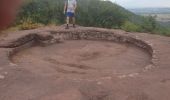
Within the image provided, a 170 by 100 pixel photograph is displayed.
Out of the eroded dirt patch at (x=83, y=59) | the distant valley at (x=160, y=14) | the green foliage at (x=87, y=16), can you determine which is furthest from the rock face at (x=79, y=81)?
the distant valley at (x=160, y=14)

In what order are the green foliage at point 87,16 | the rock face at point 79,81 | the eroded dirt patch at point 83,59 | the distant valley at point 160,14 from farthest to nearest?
the distant valley at point 160,14, the green foliage at point 87,16, the eroded dirt patch at point 83,59, the rock face at point 79,81

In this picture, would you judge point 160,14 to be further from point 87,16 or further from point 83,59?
point 83,59

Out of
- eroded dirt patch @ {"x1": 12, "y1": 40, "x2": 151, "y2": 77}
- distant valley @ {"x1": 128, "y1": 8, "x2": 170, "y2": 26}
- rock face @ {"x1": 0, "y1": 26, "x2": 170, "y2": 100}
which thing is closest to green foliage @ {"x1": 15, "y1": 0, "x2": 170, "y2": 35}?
eroded dirt patch @ {"x1": 12, "y1": 40, "x2": 151, "y2": 77}

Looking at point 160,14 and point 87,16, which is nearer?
point 87,16

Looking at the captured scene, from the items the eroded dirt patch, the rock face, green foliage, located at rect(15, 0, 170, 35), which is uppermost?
green foliage, located at rect(15, 0, 170, 35)

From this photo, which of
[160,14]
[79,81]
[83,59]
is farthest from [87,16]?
[160,14]

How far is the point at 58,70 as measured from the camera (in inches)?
271

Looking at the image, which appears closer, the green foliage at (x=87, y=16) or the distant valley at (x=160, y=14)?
the green foliage at (x=87, y=16)

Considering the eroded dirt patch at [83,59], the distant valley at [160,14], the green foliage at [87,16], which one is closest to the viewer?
the eroded dirt patch at [83,59]

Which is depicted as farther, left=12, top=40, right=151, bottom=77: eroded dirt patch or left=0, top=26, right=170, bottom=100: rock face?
left=12, top=40, right=151, bottom=77: eroded dirt patch

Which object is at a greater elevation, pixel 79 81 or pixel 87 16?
pixel 87 16

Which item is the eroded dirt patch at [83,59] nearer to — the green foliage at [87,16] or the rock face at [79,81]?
the rock face at [79,81]

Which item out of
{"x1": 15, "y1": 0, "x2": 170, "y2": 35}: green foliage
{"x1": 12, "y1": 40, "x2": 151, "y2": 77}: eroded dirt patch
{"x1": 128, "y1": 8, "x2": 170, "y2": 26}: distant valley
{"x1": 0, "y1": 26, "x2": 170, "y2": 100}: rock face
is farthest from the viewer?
{"x1": 128, "y1": 8, "x2": 170, "y2": 26}: distant valley

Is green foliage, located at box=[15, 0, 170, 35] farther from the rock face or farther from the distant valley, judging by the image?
the distant valley
